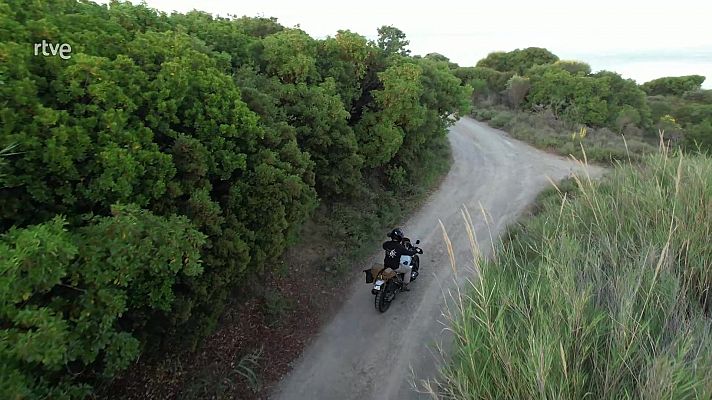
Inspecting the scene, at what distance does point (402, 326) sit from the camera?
8.20 metres

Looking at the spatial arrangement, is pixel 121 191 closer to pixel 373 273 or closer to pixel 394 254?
pixel 373 273

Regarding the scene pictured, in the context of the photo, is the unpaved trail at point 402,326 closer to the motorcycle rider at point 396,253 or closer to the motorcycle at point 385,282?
the motorcycle at point 385,282

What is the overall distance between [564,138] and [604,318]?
2245 cm

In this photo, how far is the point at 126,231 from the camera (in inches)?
147

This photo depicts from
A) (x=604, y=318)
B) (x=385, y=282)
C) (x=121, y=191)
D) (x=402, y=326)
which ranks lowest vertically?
(x=402, y=326)

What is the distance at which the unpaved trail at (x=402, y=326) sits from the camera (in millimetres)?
6859

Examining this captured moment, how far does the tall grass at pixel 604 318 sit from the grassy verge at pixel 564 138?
13278 millimetres

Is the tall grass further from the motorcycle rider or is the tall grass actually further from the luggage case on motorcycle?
the luggage case on motorcycle

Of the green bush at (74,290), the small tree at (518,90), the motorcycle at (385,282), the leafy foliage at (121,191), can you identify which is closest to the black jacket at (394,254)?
the motorcycle at (385,282)

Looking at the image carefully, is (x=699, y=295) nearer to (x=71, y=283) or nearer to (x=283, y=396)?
(x=283, y=396)

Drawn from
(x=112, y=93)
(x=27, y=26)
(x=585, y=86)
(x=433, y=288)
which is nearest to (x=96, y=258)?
(x=112, y=93)

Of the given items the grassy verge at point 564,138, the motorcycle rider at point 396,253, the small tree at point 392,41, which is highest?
the small tree at point 392,41

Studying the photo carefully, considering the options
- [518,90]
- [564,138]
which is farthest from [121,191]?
[518,90]

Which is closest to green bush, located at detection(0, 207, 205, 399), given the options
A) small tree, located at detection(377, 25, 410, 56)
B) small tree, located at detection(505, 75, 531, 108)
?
small tree, located at detection(377, 25, 410, 56)
